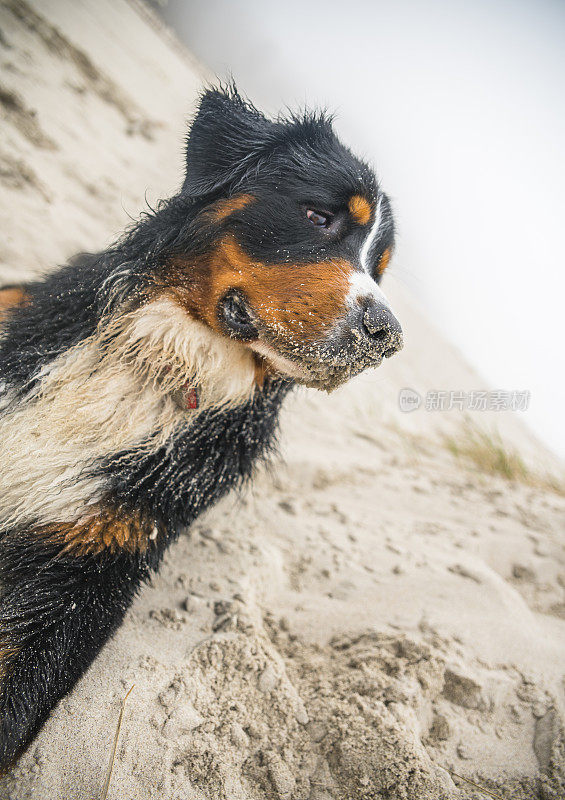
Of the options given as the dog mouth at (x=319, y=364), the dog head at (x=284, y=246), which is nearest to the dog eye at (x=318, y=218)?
the dog head at (x=284, y=246)

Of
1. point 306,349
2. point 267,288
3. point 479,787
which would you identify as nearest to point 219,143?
point 267,288

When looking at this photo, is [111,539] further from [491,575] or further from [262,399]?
[491,575]

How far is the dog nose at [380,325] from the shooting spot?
169 cm

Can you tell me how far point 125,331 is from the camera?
A: 1917mm

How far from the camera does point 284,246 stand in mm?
1795

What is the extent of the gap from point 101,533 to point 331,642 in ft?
3.63

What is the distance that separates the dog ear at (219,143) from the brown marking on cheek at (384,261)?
722 millimetres

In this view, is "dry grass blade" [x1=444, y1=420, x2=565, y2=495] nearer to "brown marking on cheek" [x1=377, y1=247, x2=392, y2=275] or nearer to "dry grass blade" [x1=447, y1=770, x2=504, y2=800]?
"brown marking on cheek" [x1=377, y1=247, x2=392, y2=275]

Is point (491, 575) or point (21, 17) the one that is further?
point (21, 17)

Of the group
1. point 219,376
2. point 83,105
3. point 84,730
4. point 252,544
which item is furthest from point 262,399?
point 83,105

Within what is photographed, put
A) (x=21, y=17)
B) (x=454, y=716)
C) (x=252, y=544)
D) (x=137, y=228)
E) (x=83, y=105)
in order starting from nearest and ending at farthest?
1. (x=454, y=716)
2. (x=137, y=228)
3. (x=252, y=544)
4. (x=21, y=17)
5. (x=83, y=105)

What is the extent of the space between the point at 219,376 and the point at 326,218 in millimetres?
772

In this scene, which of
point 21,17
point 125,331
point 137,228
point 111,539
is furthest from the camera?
point 21,17

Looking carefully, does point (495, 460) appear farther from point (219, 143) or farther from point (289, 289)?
point (219, 143)
